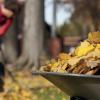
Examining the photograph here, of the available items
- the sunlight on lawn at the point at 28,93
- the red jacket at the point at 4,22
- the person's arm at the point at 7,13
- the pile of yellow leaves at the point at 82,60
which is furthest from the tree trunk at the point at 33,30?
the pile of yellow leaves at the point at 82,60

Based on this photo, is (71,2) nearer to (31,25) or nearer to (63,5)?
(63,5)

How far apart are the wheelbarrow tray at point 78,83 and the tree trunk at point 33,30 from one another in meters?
12.2

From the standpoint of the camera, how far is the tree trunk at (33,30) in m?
17.3

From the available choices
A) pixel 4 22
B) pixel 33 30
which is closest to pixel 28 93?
pixel 4 22

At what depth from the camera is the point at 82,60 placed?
4801 millimetres

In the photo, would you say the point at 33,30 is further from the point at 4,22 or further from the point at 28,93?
the point at 28,93

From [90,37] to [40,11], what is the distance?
1223 centimetres

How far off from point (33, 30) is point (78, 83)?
12.8m

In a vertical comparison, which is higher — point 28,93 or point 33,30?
point 33,30

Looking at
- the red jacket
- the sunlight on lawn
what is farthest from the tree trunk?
the red jacket

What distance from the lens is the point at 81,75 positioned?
4555mm

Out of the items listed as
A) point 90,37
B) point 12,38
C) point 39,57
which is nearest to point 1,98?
point 90,37

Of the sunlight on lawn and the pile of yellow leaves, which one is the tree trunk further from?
the pile of yellow leaves

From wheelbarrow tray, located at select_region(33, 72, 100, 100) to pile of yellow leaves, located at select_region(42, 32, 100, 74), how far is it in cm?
7
